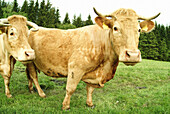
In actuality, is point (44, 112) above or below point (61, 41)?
below

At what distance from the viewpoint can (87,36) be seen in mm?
4270

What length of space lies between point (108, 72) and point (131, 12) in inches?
64.7

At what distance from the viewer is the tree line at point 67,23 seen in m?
39.8

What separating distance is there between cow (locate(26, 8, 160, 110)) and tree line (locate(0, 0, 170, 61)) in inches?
1366

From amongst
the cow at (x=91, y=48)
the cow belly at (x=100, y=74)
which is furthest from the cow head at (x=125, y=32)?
the cow belly at (x=100, y=74)

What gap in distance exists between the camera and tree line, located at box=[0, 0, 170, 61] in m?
39.8

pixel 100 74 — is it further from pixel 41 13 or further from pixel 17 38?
pixel 41 13

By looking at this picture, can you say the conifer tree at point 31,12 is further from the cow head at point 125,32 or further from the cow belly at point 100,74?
the cow head at point 125,32

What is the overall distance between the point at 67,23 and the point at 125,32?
4075 centimetres

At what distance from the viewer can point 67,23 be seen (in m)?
42.8

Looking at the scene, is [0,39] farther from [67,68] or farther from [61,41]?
[67,68]

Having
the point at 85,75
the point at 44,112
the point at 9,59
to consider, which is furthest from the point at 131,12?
the point at 9,59

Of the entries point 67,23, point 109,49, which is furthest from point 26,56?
point 67,23

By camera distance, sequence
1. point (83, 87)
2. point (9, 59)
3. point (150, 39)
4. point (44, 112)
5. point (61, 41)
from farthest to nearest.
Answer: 1. point (150, 39)
2. point (83, 87)
3. point (9, 59)
4. point (61, 41)
5. point (44, 112)
